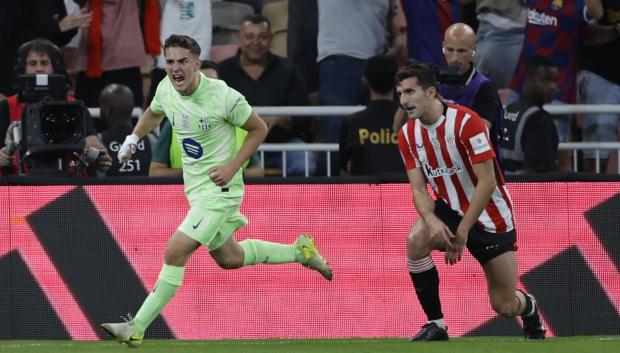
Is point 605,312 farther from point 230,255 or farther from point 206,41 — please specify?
point 206,41

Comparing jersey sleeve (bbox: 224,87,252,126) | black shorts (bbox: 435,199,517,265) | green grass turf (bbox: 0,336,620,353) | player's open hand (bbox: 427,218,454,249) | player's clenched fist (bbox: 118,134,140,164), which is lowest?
green grass turf (bbox: 0,336,620,353)

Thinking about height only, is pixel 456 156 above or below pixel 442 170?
above

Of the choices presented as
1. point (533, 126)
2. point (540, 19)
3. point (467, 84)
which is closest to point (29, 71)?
point (467, 84)

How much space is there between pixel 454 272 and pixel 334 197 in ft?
3.58

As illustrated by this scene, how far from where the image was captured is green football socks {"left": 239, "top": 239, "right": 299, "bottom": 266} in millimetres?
10773

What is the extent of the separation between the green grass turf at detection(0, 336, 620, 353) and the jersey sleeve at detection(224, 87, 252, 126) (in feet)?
5.01

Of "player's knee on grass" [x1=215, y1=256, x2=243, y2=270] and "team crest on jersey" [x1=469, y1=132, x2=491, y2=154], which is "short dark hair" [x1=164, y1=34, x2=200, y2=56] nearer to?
"player's knee on grass" [x1=215, y1=256, x2=243, y2=270]

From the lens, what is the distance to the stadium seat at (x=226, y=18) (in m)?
14.3

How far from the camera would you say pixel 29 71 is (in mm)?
12164

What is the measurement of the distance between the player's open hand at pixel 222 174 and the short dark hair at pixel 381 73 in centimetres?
278

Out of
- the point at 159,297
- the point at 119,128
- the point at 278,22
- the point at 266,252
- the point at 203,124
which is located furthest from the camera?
the point at 278,22

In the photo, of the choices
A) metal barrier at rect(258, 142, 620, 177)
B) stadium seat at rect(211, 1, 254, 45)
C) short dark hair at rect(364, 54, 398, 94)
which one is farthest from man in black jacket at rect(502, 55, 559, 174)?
stadium seat at rect(211, 1, 254, 45)

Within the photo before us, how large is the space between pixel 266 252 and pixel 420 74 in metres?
1.82

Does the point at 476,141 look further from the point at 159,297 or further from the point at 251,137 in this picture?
the point at 159,297
